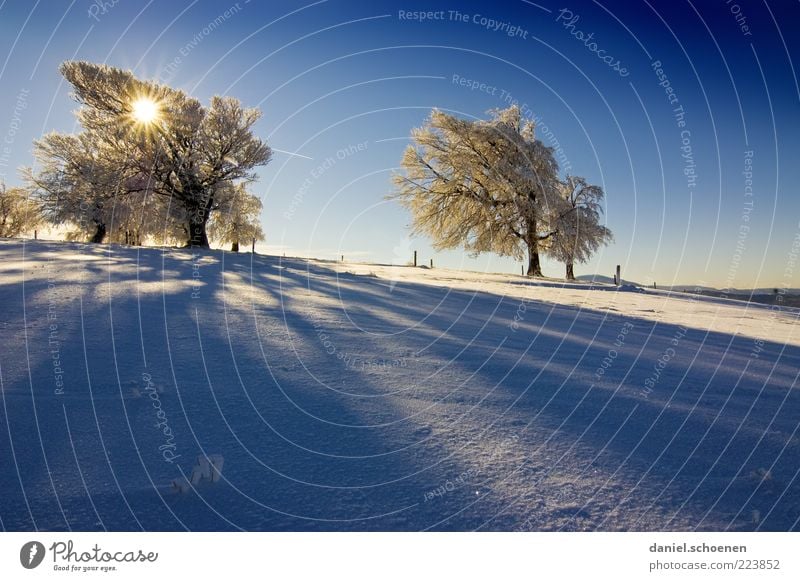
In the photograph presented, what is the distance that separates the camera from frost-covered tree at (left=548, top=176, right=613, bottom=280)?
3034 centimetres

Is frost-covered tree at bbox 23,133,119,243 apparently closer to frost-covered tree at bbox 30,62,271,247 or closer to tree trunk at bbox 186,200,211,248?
frost-covered tree at bbox 30,62,271,247

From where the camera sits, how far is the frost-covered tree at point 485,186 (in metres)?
29.4

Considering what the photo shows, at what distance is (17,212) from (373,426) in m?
50.0

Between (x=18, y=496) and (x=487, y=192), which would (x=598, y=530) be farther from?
(x=487, y=192)

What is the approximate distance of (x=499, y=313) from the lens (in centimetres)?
714

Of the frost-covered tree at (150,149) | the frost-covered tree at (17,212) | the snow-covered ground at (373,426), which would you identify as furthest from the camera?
the frost-covered tree at (17,212)

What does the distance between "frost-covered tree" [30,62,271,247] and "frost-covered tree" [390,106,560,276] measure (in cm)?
1134

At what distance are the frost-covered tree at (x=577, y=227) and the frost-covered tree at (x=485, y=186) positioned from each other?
3.37 feet

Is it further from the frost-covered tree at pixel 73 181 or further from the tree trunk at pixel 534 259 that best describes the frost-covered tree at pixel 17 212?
Answer: the tree trunk at pixel 534 259

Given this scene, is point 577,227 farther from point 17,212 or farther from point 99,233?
point 17,212

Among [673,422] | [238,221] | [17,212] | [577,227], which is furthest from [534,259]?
[17,212]

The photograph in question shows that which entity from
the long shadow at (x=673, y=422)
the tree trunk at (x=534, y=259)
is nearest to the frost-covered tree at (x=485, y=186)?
the tree trunk at (x=534, y=259)

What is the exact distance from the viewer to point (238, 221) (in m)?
35.1
